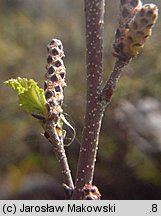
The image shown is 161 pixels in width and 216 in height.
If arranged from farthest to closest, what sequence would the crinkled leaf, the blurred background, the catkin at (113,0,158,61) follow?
1. the blurred background
2. the crinkled leaf
3. the catkin at (113,0,158,61)

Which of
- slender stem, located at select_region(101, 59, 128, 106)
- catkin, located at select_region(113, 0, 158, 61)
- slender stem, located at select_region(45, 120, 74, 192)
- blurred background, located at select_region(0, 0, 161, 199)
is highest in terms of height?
blurred background, located at select_region(0, 0, 161, 199)

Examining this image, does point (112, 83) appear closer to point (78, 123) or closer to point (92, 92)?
point (92, 92)

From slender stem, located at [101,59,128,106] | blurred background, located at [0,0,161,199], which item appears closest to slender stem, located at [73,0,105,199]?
slender stem, located at [101,59,128,106]

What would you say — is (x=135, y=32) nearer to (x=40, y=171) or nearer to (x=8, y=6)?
(x=40, y=171)

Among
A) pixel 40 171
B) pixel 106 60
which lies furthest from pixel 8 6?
pixel 40 171

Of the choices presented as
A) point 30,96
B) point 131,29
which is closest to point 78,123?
point 30,96

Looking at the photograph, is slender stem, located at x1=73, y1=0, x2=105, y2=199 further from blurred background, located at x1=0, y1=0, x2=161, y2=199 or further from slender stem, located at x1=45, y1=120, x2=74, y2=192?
blurred background, located at x1=0, y1=0, x2=161, y2=199

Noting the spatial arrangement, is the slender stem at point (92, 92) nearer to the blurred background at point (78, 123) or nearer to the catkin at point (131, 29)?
the catkin at point (131, 29)
